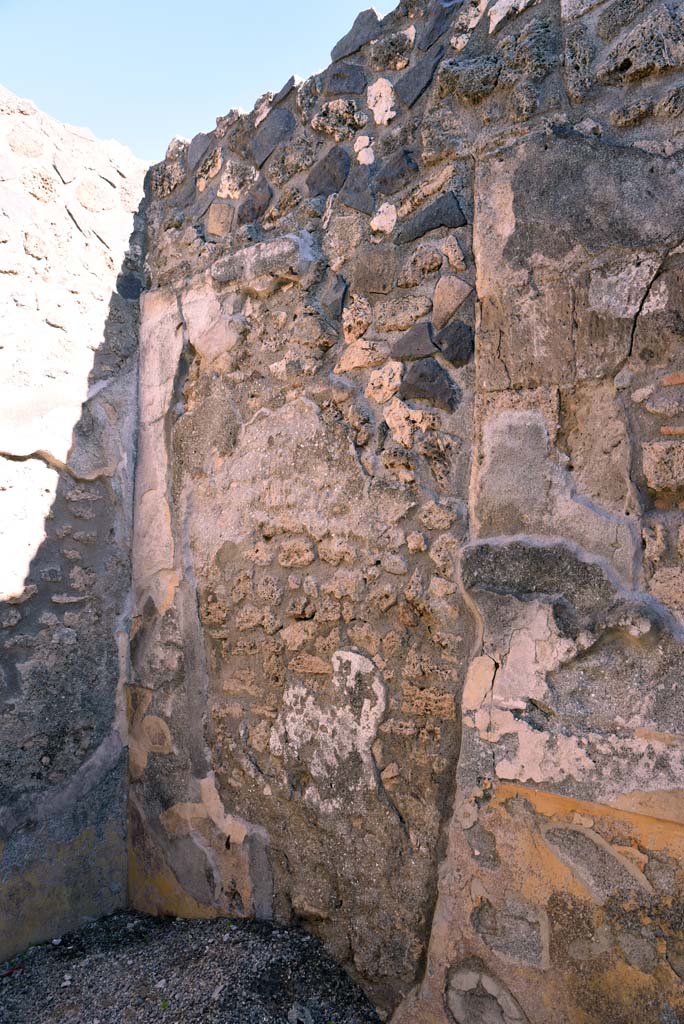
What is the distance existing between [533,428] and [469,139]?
2.60 feet

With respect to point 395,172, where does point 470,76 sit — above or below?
above

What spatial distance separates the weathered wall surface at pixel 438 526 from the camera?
1524mm

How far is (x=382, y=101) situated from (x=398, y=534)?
125cm

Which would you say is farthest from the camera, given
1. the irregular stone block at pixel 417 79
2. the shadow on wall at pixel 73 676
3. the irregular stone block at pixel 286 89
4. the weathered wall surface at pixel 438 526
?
the irregular stone block at pixel 286 89

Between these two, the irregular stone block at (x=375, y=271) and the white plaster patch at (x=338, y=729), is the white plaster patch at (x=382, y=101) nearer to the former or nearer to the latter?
the irregular stone block at (x=375, y=271)

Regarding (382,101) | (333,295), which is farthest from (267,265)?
(382,101)

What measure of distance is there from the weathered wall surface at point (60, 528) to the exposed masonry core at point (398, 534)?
0.04 ft

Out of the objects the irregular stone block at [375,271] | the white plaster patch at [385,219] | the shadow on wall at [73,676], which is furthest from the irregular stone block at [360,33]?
the shadow on wall at [73,676]

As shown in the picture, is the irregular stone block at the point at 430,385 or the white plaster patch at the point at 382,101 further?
the white plaster patch at the point at 382,101

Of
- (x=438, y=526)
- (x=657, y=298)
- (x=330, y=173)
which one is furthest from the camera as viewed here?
(x=330, y=173)

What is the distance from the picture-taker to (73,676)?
7.72 ft

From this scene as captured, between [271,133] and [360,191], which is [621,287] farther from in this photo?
[271,133]

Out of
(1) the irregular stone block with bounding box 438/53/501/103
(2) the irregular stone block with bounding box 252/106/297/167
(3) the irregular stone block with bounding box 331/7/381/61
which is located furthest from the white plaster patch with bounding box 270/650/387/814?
(3) the irregular stone block with bounding box 331/7/381/61

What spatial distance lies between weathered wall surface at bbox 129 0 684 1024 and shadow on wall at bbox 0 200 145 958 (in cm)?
10
